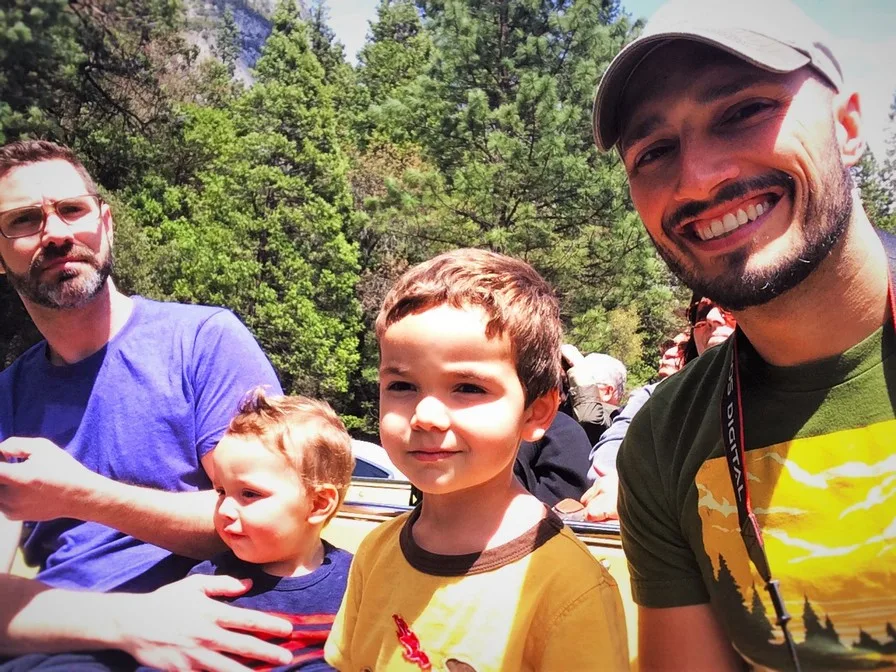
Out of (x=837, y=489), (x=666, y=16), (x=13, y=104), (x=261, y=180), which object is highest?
(x=261, y=180)

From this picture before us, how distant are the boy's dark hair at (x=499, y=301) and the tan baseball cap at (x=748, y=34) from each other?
0.28 metres

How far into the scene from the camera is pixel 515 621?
79 centimetres

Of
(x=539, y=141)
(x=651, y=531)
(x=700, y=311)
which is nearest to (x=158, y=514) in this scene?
(x=651, y=531)

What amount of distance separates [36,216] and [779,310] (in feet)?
3.20

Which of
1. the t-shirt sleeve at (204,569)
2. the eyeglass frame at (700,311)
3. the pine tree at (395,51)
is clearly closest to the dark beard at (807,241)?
the t-shirt sleeve at (204,569)

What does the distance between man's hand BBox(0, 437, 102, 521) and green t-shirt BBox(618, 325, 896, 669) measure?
0.79m

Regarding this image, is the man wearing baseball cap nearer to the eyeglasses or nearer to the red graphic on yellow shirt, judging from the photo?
the red graphic on yellow shirt

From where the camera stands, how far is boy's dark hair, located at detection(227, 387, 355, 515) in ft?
3.40

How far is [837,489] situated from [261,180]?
5.12 m

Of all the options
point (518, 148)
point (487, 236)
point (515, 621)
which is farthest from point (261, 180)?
point (515, 621)

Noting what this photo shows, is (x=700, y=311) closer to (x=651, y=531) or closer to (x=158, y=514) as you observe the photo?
(x=651, y=531)

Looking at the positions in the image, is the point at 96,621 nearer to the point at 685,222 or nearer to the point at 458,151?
the point at 685,222

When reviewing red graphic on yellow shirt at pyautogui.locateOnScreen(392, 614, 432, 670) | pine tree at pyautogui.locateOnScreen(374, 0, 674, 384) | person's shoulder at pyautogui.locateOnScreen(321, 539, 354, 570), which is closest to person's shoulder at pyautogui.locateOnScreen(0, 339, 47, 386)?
person's shoulder at pyautogui.locateOnScreen(321, 539, 354, 570)

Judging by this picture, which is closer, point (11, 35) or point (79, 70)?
point (11, 35)
